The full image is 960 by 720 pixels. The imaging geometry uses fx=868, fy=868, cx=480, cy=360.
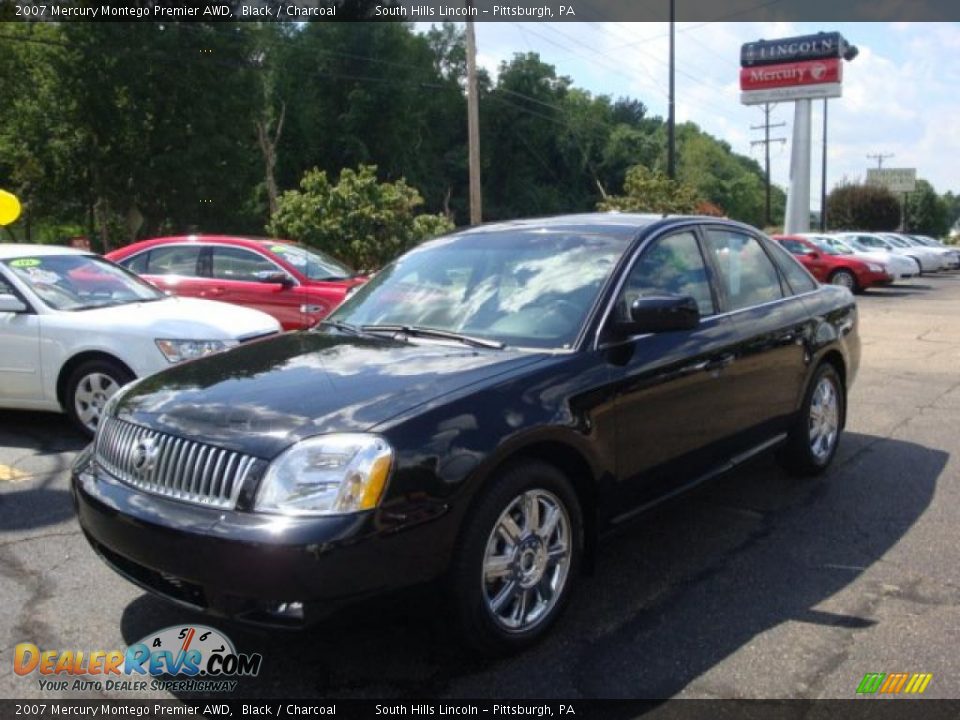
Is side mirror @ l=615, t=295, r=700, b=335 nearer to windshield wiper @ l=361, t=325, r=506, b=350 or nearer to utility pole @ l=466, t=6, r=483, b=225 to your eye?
windshield wiper @ l=361, t=325, r=506, b=350

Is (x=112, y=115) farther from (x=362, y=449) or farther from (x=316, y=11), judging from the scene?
(x=362, y=449)

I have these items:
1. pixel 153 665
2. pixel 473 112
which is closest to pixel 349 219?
pixel 473 112

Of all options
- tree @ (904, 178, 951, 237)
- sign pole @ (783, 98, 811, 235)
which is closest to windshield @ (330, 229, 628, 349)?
sign pole @ (783, 98, 811, 235)

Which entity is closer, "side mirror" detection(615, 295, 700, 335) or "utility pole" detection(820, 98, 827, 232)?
"side mirror" detection(615, 295, 700, 335)

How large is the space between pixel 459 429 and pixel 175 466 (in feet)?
3.31

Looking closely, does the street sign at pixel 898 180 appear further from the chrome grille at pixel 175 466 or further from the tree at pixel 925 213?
the chrome grille at pixel 175 466

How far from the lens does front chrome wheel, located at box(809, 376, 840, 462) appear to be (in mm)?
5469

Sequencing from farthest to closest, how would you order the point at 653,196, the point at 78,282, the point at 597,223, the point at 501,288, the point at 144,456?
the point at 653,196
the point at 78,282
the point at 597,223
the point at 501,288
the point at 144,456

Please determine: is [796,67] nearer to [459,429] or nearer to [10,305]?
[10,305]

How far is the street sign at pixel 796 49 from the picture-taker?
4200cm

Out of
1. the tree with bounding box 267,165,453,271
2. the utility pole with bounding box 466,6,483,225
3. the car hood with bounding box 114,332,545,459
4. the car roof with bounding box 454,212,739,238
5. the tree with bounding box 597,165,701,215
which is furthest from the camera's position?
the tree with bounding box 597,165,701,215

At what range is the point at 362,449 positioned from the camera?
285 cm

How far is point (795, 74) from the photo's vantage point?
1673 inches

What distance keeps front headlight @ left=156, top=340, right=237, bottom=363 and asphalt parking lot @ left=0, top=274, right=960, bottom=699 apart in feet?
3.55
